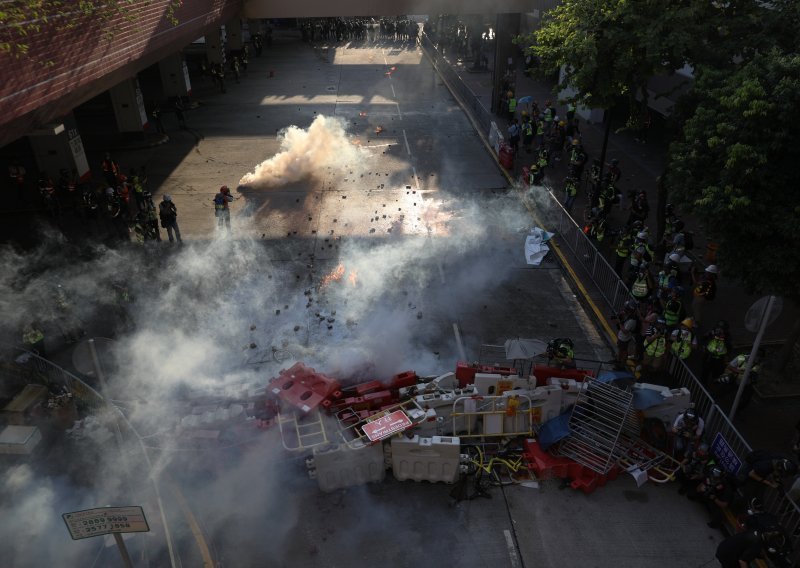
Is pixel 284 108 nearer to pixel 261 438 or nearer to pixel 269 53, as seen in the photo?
pixel 269 53

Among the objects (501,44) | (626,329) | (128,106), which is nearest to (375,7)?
(501,44)

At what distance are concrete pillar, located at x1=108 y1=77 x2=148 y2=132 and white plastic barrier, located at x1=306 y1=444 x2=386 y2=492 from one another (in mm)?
18541

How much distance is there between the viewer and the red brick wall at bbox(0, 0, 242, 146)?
920 centimetres

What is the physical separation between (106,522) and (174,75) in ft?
84.6

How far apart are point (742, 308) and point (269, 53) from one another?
37.5 metres

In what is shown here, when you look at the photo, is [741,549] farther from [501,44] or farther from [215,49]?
[215,49]

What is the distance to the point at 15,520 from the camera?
7391 millimetres

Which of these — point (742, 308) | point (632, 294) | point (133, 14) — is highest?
point (133, 14)

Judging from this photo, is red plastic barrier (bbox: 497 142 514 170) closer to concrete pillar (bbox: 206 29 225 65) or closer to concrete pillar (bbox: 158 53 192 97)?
concrete pillar (bbox: 158 53 192 97)

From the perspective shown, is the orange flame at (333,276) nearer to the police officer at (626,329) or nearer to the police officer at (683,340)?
the police officer at (626,329)

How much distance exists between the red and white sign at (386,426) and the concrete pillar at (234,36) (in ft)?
109

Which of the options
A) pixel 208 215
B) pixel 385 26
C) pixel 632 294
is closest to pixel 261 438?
pixel 632 294

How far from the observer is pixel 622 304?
11398 mm

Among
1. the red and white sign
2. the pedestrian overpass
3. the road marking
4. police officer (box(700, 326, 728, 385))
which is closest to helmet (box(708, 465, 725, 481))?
police officer (box(700, 326, 728, 385))
